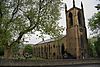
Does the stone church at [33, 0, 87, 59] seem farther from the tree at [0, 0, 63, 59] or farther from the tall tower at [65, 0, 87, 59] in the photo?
the tree at [0, 0, 63, 59]

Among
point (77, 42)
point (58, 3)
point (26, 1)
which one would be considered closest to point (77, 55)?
point (77, 42)

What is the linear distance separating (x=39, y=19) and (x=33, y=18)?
93cm

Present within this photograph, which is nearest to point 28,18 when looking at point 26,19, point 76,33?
point 26,19

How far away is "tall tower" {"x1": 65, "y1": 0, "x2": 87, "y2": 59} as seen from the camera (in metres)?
46.8

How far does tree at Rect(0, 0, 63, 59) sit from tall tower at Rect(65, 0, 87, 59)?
2520cm

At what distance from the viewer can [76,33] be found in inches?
1880

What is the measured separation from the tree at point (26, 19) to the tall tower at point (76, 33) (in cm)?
2520

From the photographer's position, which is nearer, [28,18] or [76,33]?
[28,18]

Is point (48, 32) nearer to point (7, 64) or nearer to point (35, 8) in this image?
point (35, 8)

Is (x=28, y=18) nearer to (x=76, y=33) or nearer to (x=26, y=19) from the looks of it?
(x=26, y=19)

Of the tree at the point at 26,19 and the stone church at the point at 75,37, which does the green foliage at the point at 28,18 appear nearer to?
the tree at the point at 26,19

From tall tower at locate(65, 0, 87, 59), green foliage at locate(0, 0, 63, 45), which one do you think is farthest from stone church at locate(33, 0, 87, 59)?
green foliage at locate(0, 0, 63, 45)

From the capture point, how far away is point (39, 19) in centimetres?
2244

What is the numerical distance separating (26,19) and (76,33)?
2803 centimetres
